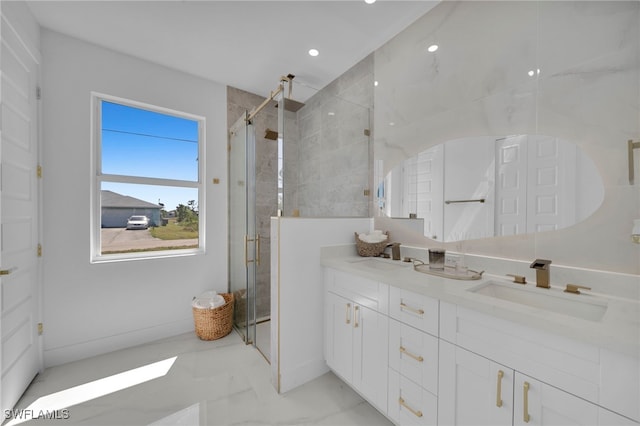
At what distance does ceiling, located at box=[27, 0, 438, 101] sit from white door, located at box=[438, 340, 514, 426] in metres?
2.12

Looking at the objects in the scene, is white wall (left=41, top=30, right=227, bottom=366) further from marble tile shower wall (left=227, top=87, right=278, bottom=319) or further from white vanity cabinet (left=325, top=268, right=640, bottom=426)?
white vanity cabinet (left=325, top=268, right=640, bottom=426)

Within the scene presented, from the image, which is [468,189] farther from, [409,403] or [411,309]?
[409,403]

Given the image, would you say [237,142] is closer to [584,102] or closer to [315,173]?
[315,173]

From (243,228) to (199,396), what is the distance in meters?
1.31

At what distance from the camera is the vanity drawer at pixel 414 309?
1.09m

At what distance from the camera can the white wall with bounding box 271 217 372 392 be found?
1.63 metres

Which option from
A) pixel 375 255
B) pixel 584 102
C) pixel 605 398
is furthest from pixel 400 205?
pixel 605 398

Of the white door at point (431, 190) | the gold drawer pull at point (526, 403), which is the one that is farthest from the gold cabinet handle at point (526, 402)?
the white door at point (431, 190)

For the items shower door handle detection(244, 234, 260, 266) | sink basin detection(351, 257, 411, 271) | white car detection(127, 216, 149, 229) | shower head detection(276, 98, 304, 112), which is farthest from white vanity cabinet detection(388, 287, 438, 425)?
white car detection(127, 216, 149, 229)

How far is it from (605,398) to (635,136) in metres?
1.02

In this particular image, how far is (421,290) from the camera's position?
3.67ft

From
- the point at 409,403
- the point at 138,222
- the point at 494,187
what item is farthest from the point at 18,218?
the point at 494,187

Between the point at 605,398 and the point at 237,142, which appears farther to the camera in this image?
the point at 237,142

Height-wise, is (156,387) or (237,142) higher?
(237,142)
